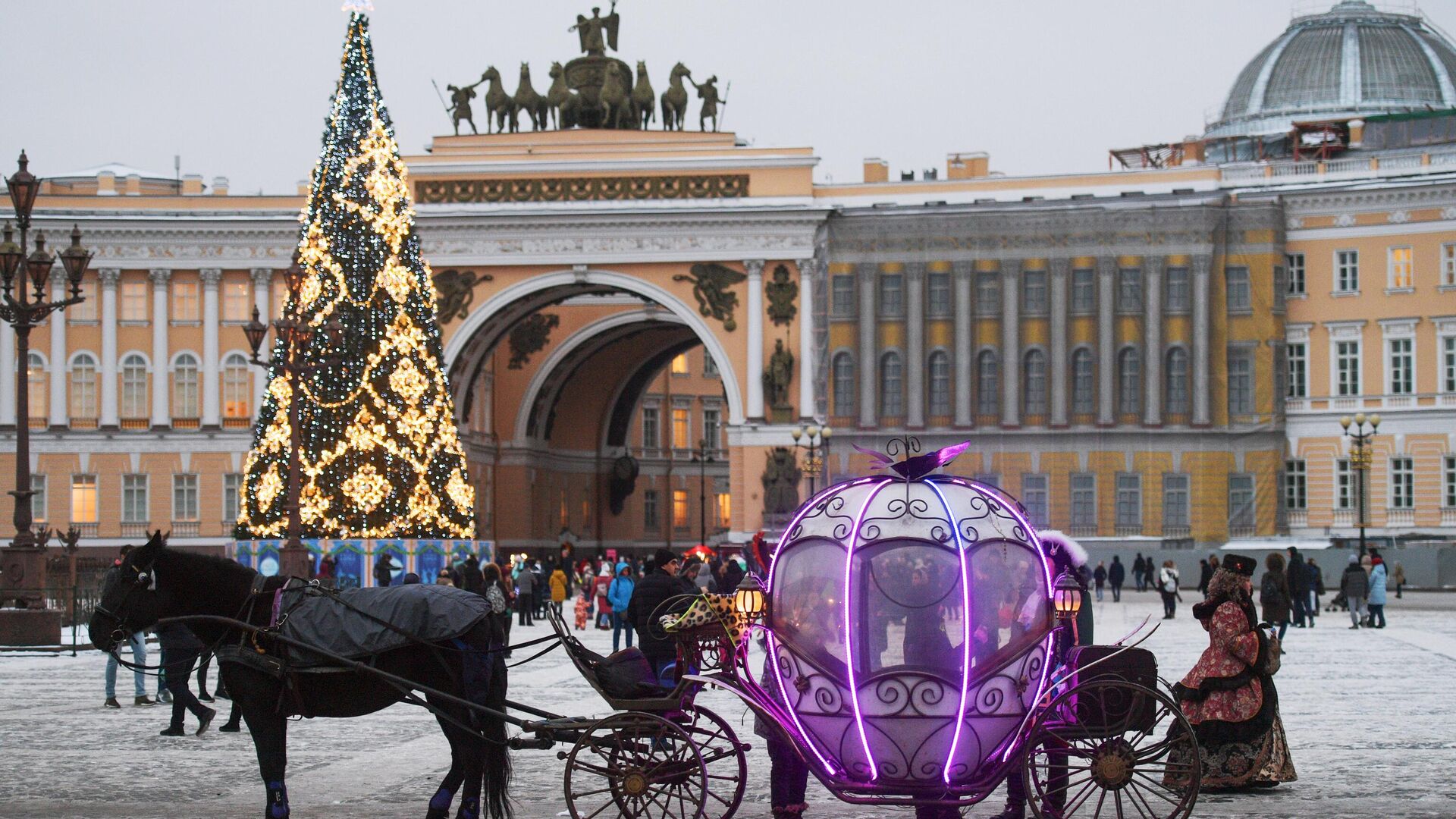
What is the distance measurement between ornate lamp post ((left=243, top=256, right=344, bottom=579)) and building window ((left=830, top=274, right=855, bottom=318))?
23240mm

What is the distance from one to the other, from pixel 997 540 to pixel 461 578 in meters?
21.3

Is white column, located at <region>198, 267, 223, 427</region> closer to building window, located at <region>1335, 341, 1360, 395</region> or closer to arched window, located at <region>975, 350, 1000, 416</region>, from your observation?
arched window, located at <region>975, 350, 1000, 416</region>

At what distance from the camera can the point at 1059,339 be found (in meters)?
58.7

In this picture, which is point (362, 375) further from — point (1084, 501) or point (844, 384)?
point (1084, 501)

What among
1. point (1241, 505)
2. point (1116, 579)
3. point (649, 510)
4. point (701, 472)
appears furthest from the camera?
point (649, 510)

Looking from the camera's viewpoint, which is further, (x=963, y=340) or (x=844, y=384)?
(x=844, y=384)

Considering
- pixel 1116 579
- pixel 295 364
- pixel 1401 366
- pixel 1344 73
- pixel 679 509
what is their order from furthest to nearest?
pixel 679 509, pixel 1344 73, pixel 1401 366, pixel 1116 579, pixel 295 364

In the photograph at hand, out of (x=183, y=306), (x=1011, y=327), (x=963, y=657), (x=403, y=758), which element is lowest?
(x=403, y=758)

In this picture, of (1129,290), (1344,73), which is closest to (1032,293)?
(1129,290)

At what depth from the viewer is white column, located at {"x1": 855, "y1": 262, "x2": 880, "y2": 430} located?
59219 mm

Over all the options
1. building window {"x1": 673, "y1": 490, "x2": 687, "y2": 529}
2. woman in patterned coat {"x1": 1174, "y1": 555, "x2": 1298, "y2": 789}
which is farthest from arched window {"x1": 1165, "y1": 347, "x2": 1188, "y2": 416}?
woman in patterned coat {"x1": 1174, "y1": 555, "x2": 1298, "y2": 789}

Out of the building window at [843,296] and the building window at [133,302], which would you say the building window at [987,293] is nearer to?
the building window at [843,296]

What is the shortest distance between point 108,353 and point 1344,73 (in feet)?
126

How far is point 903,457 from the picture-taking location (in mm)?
11219
